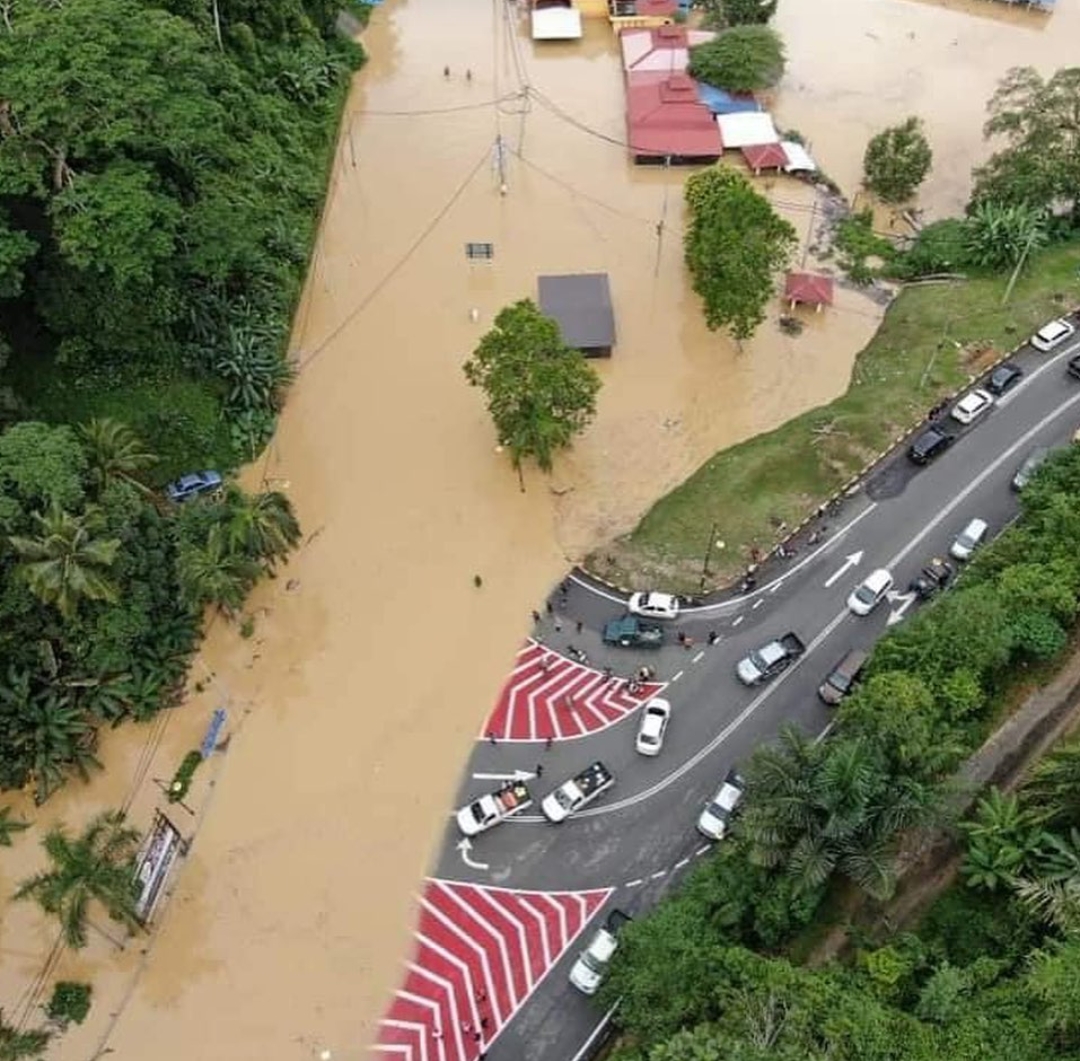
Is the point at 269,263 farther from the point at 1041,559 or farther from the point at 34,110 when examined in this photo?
the point at 1041,559

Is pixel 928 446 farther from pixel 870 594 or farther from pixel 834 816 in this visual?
pixel 834 816

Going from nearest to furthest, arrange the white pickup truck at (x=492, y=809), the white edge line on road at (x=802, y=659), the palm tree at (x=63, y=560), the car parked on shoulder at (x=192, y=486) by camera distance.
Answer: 1. the palm tree at (x=63, y=560)
2. the white pickup truck at (x=492, y=809)
3. the white edge line on road at (x=802, y=659)
4. the car parked on shoulder at (x=192, y=486)

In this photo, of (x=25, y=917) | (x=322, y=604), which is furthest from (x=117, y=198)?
(x=25, y=917)

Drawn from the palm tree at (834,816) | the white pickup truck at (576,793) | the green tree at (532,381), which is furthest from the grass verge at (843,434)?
the palm tree at (834,816)

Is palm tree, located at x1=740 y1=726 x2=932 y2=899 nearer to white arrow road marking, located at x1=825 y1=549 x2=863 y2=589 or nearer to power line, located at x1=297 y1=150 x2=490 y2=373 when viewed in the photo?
white arrow road marking, located at x1=825 y1=549 x2=863 y2=589

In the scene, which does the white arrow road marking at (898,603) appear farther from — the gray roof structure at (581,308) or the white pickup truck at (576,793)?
the gray roof structure at (581,308)

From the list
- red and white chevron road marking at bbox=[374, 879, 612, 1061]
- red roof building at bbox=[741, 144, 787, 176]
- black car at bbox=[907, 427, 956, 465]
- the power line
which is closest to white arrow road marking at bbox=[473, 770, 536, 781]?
red and white chevron road marking at bbox=[374, 879, 612, 1061]
